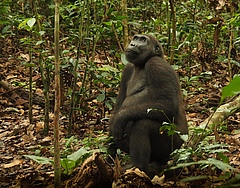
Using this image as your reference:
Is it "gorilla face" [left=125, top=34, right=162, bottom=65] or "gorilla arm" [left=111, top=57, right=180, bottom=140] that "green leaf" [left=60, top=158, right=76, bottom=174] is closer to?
"gorilla arm" [left=111, top=57, right=180, bottom=140]

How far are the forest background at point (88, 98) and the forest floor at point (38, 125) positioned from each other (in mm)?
12

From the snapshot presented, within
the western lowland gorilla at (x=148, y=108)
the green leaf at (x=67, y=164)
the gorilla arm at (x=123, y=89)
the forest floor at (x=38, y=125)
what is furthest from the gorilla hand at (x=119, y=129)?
the green leaf at (x=67, y=164)

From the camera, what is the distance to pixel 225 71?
943 cm

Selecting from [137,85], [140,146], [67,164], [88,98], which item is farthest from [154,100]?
[88,98]

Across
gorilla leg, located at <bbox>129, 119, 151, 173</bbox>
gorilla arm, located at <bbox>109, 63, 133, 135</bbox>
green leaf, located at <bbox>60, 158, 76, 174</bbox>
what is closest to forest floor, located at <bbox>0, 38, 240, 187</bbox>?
green leaf, located at <bbox>60, 158, 76, 174</bbox>

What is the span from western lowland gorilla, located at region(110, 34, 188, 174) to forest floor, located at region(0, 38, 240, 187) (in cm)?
62

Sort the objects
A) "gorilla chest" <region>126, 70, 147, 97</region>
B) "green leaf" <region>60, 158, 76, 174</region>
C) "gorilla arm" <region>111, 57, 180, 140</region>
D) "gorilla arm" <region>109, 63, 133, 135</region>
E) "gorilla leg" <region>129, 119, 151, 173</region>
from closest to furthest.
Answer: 1. "green leaf" <region>60, 158, 76, 174</region>
2. "gorilla leg" <region>129, 119, 151, 173</region>
3. "gorilla arm" <region>111, 57, 180, 140</region>
4. "gorilla chest" <region>126, 70, 147, 97</region>
5. "gorilla arm" <region>109, 63, 133, 135</region>

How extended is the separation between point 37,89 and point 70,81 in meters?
1.96

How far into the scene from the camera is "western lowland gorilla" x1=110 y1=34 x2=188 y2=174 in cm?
466

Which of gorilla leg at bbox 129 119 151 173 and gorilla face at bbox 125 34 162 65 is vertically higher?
gorilla face at bbox 125 34 162 65

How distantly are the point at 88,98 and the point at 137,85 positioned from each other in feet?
6.10

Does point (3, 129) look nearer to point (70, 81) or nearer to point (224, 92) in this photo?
point (70, 81)

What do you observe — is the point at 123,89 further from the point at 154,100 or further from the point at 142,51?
the point at 154,100

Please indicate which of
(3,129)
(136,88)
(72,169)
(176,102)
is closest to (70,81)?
(3,129)
